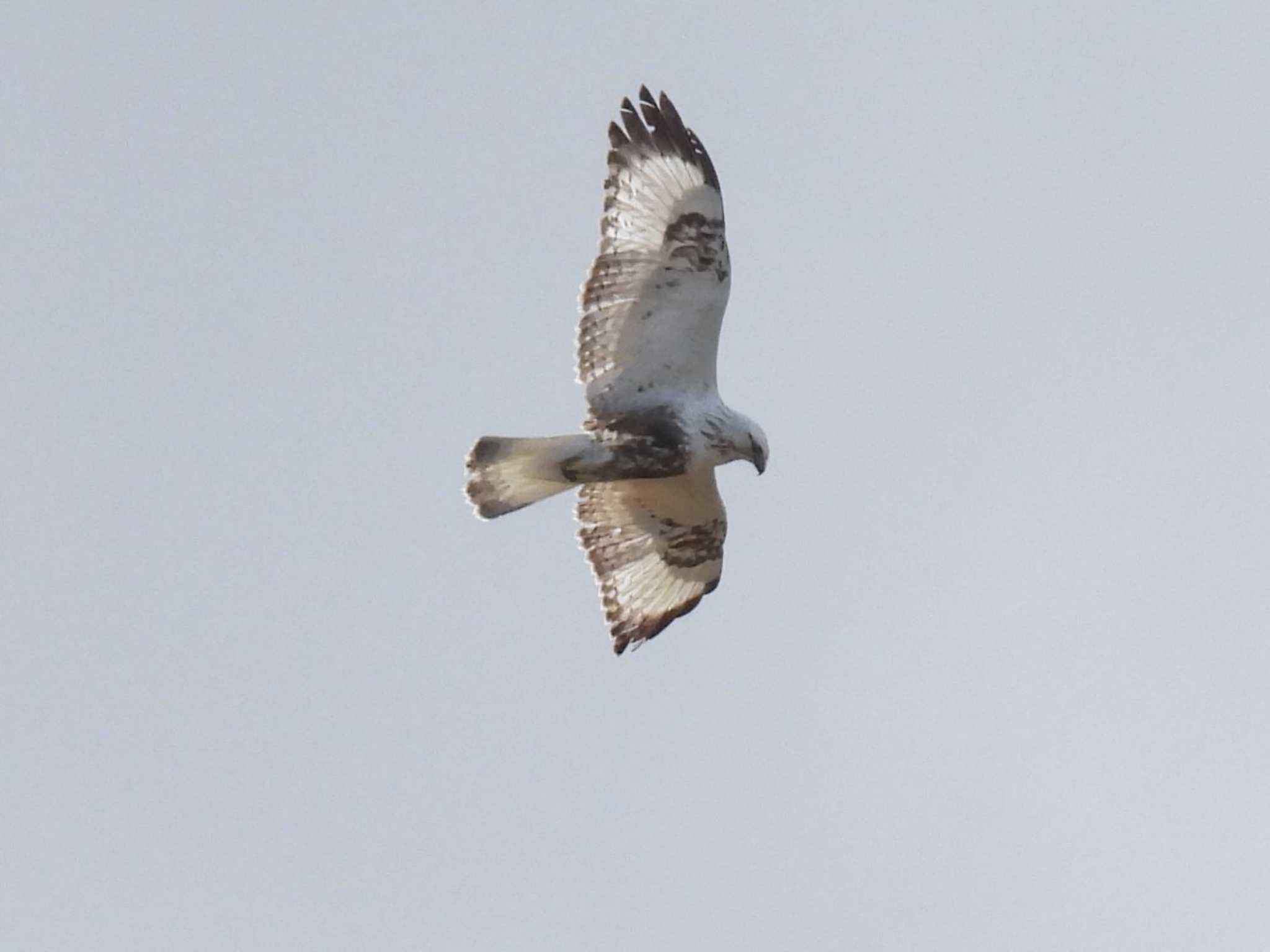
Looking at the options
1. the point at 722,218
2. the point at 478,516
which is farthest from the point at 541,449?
the point at 722,218

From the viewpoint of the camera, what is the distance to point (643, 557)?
658 inches

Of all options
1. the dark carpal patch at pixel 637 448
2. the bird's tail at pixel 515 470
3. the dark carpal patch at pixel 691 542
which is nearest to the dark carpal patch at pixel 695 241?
the dark carpal patch at pixel 637 448

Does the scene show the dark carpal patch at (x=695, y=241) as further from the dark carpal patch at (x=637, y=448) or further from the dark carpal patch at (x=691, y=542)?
the dark carpal patch at (x=691, y=542)

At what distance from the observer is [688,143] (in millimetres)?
15602

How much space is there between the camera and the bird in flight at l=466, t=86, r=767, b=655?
1559cm

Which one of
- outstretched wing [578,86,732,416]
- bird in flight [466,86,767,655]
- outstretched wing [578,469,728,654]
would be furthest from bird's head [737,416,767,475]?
outstretched wing [578,469,728,654]

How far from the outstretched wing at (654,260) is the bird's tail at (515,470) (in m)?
0.32

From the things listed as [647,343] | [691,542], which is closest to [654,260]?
[647,343]

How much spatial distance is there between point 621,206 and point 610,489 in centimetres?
176

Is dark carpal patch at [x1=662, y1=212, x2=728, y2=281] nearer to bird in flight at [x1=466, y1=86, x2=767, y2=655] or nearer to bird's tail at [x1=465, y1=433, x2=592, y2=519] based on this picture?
bird in flight at [x1=466, y1=86, x2=767, y2=655]

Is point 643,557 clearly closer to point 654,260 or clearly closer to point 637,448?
point 637,448

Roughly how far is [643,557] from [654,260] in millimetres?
1912

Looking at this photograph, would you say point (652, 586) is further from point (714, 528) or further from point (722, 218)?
point (722, 218)

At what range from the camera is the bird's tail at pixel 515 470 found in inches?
619
